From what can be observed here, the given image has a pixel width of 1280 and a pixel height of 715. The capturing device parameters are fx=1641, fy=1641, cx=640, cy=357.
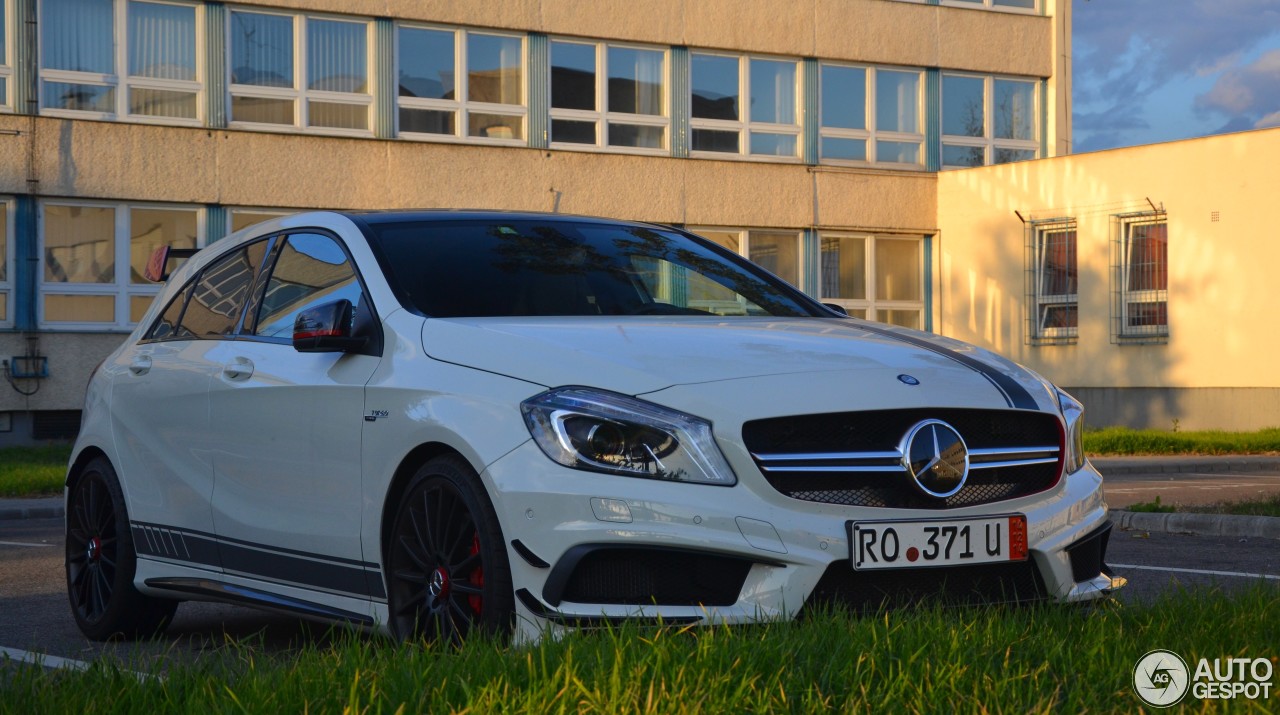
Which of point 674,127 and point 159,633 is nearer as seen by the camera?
point 159,633

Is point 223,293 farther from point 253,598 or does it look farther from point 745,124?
point 745,124

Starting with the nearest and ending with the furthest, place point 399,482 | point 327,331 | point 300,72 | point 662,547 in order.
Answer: point 662,547 → point 399,482 → point 327,331 → point 300,72

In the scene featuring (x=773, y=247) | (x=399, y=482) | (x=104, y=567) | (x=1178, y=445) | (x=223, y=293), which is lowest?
(x=1178, y=445)

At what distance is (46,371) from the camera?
2367cm

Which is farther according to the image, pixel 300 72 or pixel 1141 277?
pixel 1141 277

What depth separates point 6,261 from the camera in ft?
77.6

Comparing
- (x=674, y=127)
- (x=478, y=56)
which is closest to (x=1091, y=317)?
(x=674, y=127)

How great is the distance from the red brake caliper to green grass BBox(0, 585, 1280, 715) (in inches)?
13.1

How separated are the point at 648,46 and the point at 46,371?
1116 cm

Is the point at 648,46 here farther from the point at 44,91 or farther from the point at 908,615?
the point at 908,615

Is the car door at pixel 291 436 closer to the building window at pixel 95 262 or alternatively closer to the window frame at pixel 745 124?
the building window at pixel 95 262

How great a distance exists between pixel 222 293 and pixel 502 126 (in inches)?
801

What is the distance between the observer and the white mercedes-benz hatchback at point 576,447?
437 cm

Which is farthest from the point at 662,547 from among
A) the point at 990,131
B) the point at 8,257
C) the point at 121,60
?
the point at 990,131
